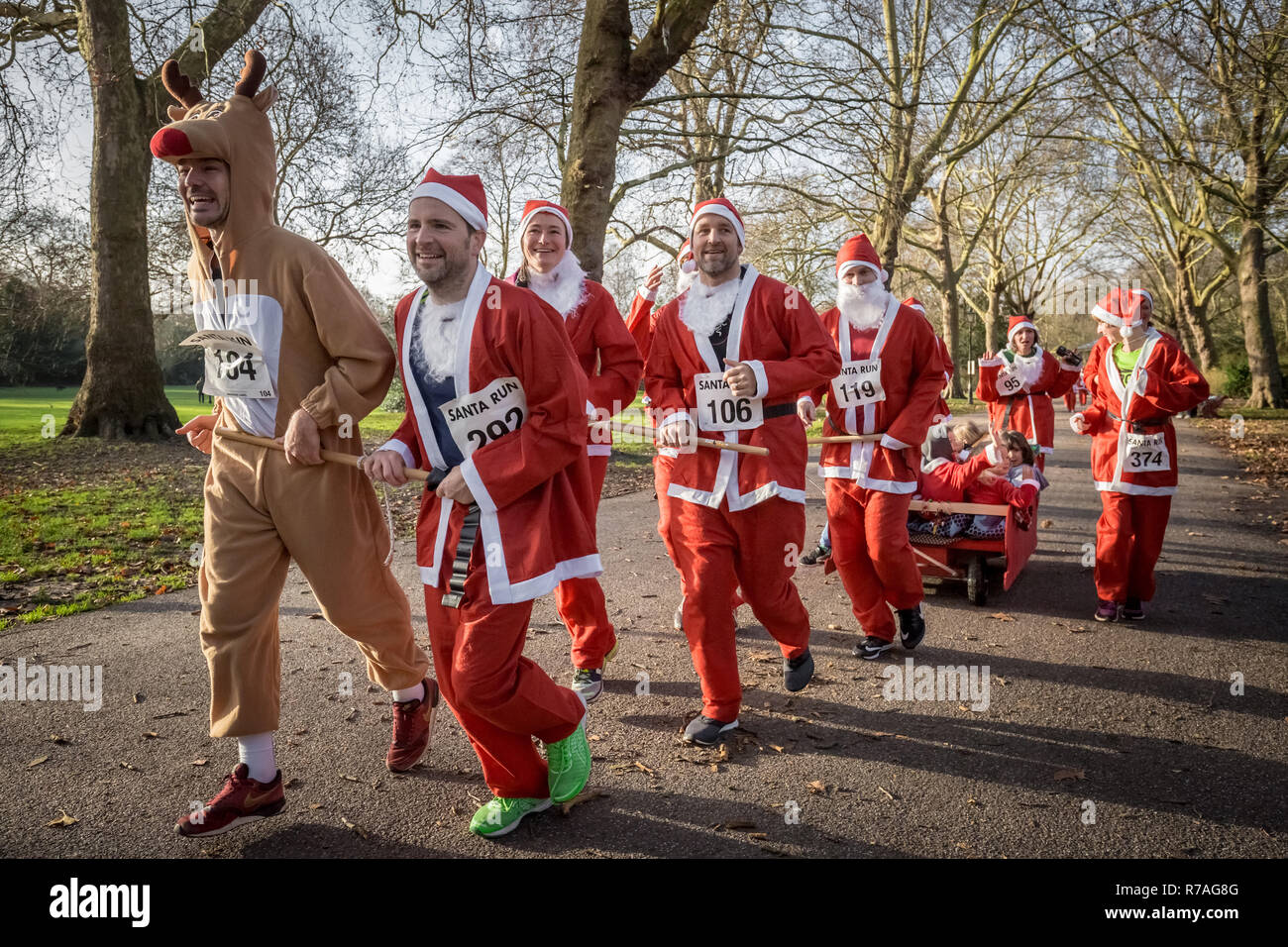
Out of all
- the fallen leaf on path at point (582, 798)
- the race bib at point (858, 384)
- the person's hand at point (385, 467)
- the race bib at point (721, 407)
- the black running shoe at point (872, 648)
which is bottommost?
the fallen leaf on path at point (582, 798)

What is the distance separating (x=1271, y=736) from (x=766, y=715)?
90.0 inches

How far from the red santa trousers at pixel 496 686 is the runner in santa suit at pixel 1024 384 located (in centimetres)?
849

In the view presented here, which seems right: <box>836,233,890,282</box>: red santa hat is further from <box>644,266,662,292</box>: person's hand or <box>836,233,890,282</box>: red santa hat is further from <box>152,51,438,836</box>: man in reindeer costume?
<box>152,51,438,836</box>: man in reindeer costume

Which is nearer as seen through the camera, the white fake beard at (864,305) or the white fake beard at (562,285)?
the white fake beard at (562,285)

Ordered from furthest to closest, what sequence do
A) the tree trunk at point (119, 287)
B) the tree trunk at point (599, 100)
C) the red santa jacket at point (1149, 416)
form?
1. the tree trunk at point (119, 287)
2. the tree trunk at point (599, 100)
3. the red santa jacket at point (1149, 416)

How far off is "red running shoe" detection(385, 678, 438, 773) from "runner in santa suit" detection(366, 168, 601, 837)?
60 centimetres

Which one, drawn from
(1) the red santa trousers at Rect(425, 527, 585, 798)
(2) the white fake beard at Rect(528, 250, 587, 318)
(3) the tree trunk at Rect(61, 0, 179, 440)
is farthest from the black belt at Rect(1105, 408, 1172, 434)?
(3) the tree trunk at Rect(61, 0, 179, 440)

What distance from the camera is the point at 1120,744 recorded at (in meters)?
4.37

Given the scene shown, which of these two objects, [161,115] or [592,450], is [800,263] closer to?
[161,115]

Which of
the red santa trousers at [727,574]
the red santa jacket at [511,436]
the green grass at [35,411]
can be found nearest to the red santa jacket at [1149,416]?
the red santa trousers at [727,574]

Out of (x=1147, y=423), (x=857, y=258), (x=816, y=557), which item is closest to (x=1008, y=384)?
(x=816, y=557)

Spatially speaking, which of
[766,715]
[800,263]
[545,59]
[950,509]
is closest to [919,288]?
[800,263]

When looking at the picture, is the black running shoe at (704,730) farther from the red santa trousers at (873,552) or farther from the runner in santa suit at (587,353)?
the red santa trousers at (873,552)

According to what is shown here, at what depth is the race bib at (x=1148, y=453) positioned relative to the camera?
6543 mm
